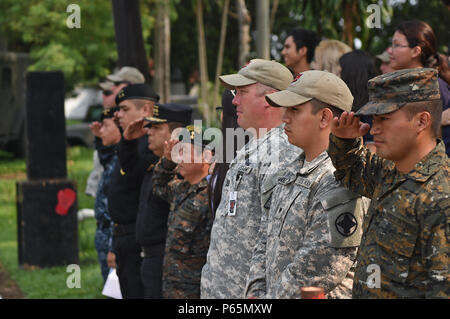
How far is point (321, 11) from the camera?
12188 millimetres

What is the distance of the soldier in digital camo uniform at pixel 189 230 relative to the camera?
17.1 ft

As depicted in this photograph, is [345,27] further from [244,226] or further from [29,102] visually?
[244,226]

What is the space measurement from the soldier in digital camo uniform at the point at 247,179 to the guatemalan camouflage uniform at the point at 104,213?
298cm

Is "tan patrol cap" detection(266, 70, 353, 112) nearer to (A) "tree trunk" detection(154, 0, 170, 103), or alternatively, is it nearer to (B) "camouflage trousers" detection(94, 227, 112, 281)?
(B) "camouflage trousers" detection(94, 227, 112, 281)

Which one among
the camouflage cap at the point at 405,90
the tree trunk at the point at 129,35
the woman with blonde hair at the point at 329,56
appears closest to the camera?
the camouflage cap at the point at 405,90

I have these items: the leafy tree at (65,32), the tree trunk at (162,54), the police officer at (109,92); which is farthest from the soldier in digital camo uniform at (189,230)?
the tree trunk at (162,54)

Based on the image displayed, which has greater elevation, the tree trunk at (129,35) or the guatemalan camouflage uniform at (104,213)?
the tree trunk at (129,35)

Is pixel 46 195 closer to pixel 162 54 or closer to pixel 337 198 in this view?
pixel 337 198

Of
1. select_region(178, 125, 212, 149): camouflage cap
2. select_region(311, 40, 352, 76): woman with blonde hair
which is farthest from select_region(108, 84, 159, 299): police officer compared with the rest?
select_region(311, 40, 352, 76): woman with blonde hair

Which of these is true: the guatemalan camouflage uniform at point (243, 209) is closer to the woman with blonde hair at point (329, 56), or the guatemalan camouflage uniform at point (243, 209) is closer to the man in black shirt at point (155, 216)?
→ the man in black shirt at point (155, 216)

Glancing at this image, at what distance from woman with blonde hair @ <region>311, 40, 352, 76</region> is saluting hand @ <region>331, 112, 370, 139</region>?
2.84m

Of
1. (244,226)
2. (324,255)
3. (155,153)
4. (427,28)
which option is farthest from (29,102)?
(324,255)

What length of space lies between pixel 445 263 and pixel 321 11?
9.75 meters

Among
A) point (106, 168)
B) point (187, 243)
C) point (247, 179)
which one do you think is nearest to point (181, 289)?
point (187, 243)
